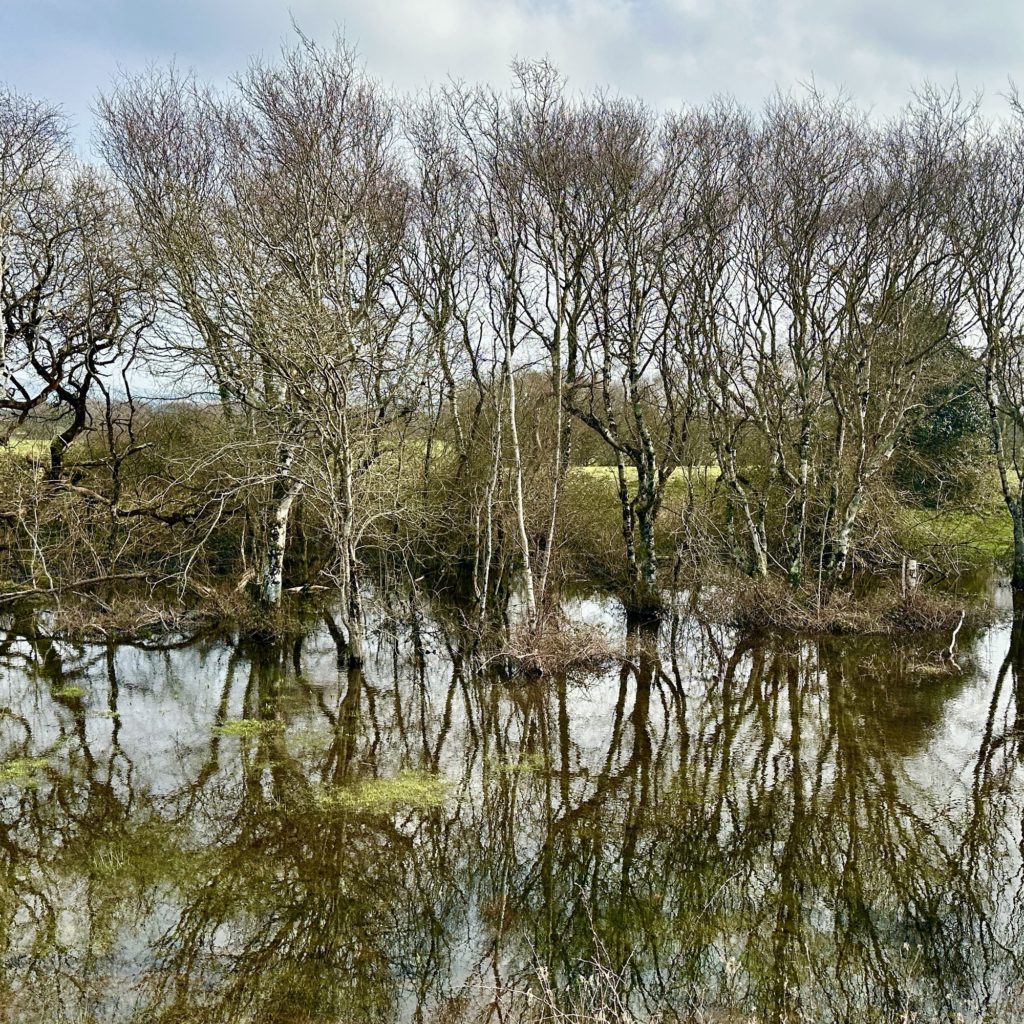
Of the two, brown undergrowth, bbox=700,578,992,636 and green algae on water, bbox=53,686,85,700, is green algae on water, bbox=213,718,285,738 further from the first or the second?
brown undergrowth, bbox=700,578,992,636

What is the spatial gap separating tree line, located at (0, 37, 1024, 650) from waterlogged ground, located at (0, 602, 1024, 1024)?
310 cm

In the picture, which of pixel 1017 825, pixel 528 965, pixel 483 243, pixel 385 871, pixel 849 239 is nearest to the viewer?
pixel 528 965

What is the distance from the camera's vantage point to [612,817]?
27.0 ft

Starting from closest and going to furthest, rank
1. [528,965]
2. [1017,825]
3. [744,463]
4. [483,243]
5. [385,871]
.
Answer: [528,965], [385,871], [1017,825], [483,243], [744,463]

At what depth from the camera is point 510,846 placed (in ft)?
24.9

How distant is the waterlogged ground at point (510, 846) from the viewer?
18.1 ft

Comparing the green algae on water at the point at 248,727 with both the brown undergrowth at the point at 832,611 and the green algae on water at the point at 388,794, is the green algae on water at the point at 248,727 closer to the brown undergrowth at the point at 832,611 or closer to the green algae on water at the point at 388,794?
the green algae on water at the point at 388,794

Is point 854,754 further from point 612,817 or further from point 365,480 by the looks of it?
point 365,480

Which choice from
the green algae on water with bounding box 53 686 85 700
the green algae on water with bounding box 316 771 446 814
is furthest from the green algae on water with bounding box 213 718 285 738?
the green algae on water with bounding box 53 686 85 700

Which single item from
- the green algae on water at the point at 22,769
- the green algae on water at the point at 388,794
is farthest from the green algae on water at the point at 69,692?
the green algae on water at the point at 388,794

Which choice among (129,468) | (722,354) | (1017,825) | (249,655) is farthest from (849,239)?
(129,468)

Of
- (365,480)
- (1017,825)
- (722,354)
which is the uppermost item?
(722,354)

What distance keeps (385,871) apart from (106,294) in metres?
16.4

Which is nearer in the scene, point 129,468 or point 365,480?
point 365,480
